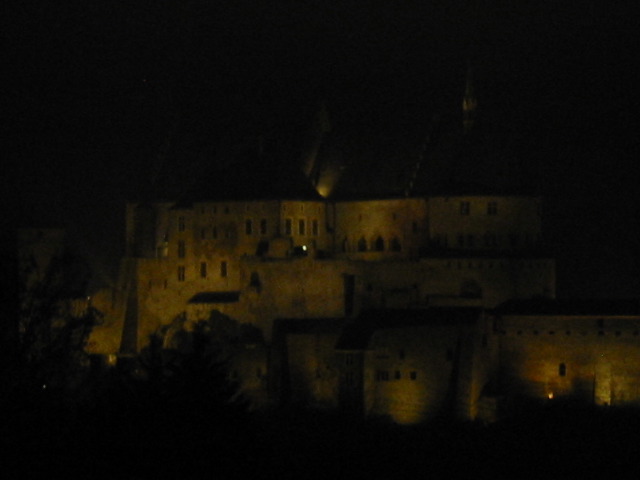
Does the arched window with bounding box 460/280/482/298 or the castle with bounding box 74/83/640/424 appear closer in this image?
the castle with bounding box 74/83/640/424

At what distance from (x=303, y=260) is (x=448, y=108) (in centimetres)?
1384

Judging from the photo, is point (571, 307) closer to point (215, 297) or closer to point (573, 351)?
point (573, 351)

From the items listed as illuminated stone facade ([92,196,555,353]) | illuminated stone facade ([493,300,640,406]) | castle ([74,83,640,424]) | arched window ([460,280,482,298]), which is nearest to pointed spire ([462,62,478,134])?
castle ([74,83,640,424])

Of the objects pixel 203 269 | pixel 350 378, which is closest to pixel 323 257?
pixel 203 269

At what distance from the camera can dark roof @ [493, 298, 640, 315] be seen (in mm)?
59562

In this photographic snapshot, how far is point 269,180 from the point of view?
74.2m

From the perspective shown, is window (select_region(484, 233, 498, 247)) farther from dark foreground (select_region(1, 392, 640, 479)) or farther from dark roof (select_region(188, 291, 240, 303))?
dark foreground (select_region(1, 392, 640, 479))

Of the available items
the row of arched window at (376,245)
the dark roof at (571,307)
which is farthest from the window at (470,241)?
the dark roof at (571,307)

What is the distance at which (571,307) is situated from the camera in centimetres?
6019

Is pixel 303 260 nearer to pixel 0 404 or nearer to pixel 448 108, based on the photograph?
pixel 448 108

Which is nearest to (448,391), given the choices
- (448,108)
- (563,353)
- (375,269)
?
(563,353)

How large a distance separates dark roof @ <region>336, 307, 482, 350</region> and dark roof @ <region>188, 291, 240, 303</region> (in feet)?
27.0

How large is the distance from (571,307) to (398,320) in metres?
6.25

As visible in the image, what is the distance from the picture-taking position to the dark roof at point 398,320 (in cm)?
5931
